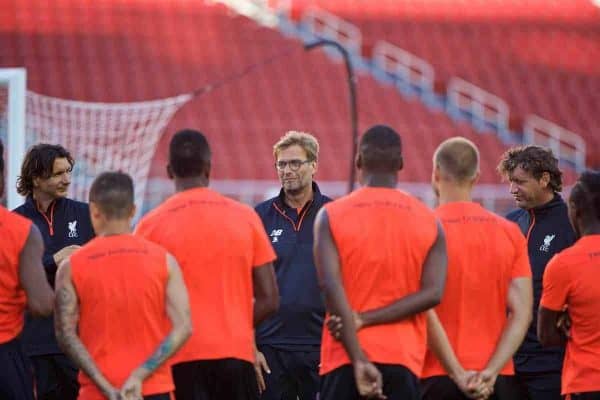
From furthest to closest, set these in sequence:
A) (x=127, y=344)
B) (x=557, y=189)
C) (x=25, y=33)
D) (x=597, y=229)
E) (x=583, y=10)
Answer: (x=583, y=10)
(x=25, y=33)
(x=557, y=189)
(x=597, y=229)
(x=127, y=344)

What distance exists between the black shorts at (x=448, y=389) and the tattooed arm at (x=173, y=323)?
132 centimetres

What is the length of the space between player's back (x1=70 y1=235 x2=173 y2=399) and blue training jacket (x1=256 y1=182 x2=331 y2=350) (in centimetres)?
230

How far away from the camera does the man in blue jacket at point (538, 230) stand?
7.25 metres

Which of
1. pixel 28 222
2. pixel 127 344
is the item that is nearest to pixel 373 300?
pixel 127 344

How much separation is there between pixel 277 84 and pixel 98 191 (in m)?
19.6

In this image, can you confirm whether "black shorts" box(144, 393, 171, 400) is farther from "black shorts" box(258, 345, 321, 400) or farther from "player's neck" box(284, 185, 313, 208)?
"player's neck" box(284, 185, 313, 208)

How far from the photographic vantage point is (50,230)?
7.47 meters

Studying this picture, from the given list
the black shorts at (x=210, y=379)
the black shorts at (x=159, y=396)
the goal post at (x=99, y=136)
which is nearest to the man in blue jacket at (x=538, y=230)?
the black shorts at (x=210, y=379)

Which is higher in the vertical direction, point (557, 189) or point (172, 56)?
point (172, 56)

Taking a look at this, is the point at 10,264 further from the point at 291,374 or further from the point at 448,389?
the point at 291,374

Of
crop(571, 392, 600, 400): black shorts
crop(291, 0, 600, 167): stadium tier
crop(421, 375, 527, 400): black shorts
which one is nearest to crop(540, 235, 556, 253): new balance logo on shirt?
crop(571, 392, 600, 400): black shorts

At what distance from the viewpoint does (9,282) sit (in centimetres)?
579

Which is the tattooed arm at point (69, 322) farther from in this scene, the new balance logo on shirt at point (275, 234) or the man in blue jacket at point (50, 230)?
the new balance logo on shirt at point (275, 234)

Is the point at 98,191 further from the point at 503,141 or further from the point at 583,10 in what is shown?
the point at 583,10
